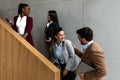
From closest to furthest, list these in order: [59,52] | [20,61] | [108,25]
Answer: [20,61]
[59,52]
[108,25]

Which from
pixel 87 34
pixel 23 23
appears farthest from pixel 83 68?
pixel 23 23

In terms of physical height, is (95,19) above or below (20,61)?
below

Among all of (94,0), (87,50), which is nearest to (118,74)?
(94,0)

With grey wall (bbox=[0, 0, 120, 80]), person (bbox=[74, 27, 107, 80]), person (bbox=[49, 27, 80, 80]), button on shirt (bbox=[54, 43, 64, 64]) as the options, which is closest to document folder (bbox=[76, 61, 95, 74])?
person (bbox=[74, 27, 107, 80])

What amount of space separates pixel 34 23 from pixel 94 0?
1.50 meters

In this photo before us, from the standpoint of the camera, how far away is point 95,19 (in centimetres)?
585

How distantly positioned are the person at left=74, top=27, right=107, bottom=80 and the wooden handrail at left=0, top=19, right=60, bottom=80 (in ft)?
1.41

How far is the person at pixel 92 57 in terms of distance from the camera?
408 centimetres

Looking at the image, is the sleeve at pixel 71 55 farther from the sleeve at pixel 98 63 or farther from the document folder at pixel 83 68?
the sleeve at pixel 98 63

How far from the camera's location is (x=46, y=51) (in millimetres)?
6684

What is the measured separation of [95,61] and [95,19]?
6.22 feet

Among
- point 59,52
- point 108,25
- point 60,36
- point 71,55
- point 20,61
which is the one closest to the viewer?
point 20,61

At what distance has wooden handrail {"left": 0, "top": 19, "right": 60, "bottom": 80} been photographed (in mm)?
4172

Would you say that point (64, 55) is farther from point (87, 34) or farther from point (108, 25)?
point (108, 25)
